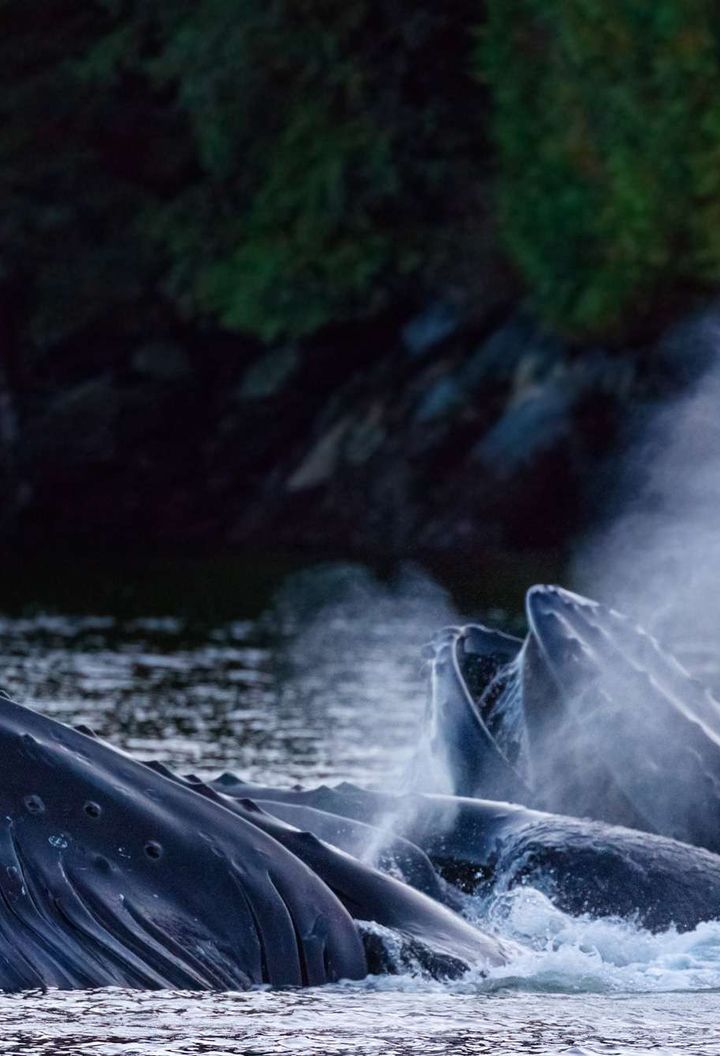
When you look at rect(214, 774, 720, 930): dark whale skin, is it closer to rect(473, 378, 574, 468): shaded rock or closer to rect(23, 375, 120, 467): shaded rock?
rect(473, 378, 574, 468): shaded rock

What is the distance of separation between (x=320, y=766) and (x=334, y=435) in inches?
1034

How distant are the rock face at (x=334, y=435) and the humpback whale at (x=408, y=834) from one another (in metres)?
24.3

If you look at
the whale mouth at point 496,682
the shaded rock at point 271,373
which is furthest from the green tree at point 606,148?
the whale mouth at point 496,682

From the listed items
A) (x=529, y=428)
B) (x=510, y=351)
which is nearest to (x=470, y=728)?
(x=529, y=428)

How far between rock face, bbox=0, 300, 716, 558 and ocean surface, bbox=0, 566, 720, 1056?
460 cm

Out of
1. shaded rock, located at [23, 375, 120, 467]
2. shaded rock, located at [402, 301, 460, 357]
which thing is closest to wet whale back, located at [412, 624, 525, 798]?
shaded rock, located at [402, 301, 460, 357]

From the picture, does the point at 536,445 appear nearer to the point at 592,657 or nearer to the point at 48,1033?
the point at 592,657

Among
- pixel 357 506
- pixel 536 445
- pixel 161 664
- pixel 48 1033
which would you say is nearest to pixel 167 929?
pixel 48 1033

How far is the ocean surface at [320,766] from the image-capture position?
6992 millimetres

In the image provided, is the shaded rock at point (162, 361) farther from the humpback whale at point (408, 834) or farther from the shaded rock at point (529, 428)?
the humpback whale at point (408, 834)

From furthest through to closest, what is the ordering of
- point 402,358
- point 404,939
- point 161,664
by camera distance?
1. point 402,358
2. point 161,664
3. point 404,939

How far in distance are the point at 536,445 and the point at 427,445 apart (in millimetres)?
2768

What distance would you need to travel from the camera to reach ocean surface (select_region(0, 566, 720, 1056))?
699 centimetres

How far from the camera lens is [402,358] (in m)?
40.3
